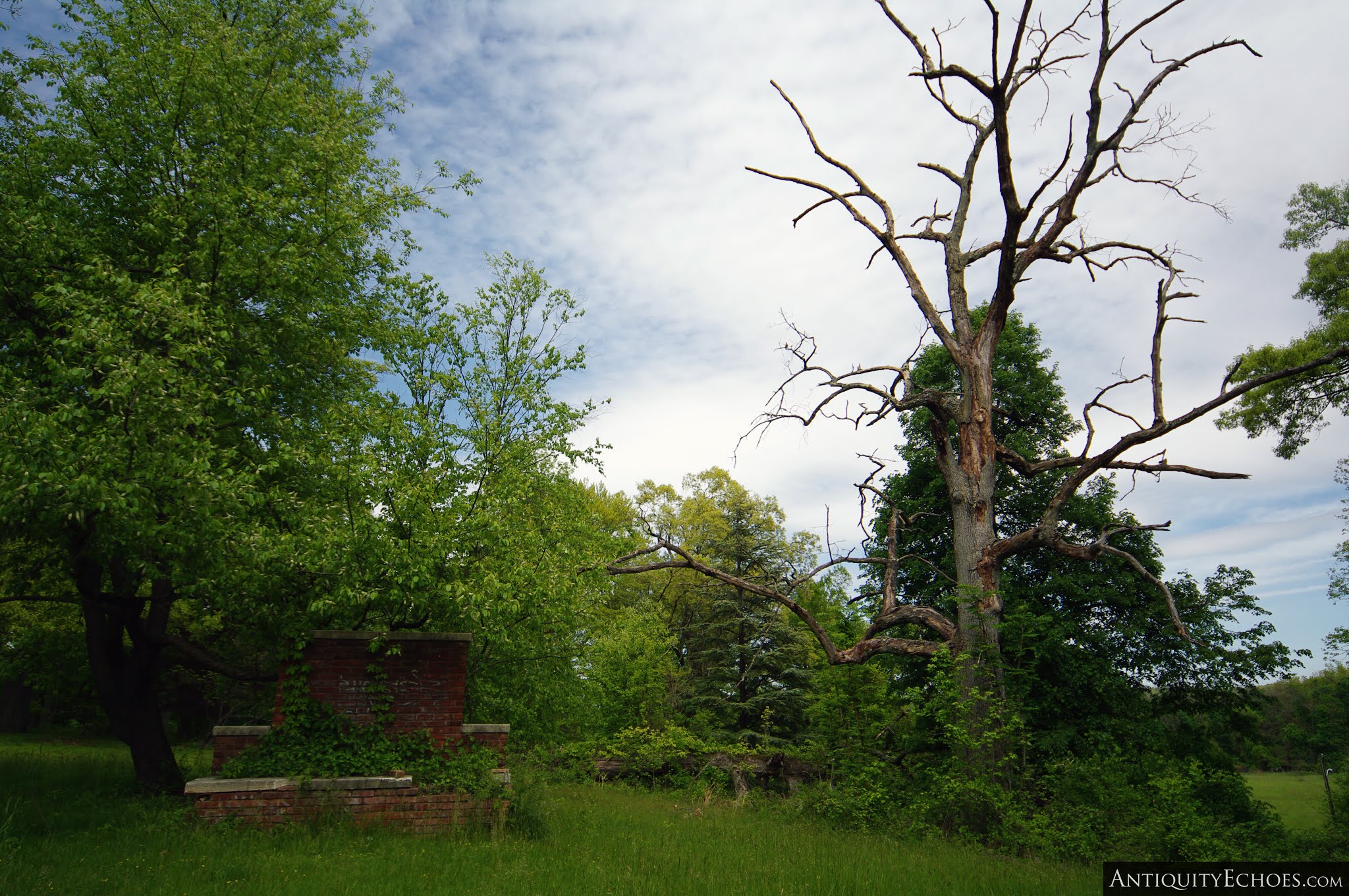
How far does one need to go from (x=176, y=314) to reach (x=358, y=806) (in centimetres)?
577

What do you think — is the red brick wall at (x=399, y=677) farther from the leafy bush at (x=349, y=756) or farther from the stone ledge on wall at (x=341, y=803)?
the stone ledge on wall at (x=341, y=803)

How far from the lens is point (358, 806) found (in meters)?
8.22

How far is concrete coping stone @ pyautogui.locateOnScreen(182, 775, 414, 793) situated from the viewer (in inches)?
308

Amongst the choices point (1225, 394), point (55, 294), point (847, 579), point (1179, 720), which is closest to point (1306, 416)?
point (1179, 720)

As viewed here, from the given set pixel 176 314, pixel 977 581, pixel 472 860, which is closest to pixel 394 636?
pixel 472 860

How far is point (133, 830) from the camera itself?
305 inches

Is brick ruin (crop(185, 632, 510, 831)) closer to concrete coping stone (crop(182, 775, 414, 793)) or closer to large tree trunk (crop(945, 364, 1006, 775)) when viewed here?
concrete coping stone (crop(182, 775, 414, 793))

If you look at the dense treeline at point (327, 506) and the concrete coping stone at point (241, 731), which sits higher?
the dense treeline at point (327, 506)

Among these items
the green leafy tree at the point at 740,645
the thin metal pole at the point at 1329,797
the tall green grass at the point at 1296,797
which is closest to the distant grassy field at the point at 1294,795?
the tall green grass at the point at 1296,797

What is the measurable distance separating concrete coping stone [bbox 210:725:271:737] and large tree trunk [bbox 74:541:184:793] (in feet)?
12.3

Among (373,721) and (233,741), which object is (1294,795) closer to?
(373,721)

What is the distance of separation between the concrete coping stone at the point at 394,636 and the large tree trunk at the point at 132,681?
435 cm

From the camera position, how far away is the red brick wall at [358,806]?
25.7 ft

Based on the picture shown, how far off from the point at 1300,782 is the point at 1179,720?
2460 cm
